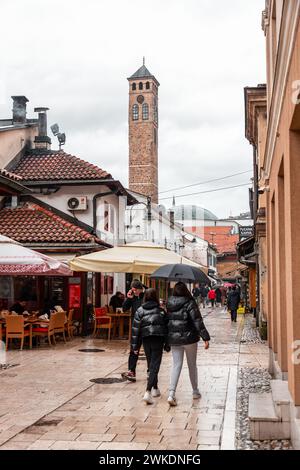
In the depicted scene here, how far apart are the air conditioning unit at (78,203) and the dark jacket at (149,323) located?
13.4m

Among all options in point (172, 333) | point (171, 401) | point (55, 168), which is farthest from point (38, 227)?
point (171, 401)

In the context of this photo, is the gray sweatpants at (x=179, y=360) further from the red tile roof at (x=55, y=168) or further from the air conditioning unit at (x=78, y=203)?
the air conditioning unit at (x=78, y=203)

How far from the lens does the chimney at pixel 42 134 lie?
1041 inches

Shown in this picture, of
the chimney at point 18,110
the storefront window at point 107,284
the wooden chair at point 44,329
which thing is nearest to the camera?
the wooden chair at point 44,329

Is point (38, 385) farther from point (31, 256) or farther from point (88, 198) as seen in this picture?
point (88, 198)

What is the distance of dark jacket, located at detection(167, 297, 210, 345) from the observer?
9.08 meters

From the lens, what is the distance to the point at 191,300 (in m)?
9.32

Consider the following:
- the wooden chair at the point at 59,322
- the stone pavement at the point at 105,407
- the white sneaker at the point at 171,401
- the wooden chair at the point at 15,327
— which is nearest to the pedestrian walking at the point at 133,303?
the stone pavement at the point at 105,407

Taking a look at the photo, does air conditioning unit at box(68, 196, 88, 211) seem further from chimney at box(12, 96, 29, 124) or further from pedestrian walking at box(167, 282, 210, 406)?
pedestrian walking at box(167, 282, 210, 406)

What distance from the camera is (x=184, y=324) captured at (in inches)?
360

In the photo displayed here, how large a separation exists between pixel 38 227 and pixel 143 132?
71.3 metres

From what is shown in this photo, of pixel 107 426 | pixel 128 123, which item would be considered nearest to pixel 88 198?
pixel 107 426

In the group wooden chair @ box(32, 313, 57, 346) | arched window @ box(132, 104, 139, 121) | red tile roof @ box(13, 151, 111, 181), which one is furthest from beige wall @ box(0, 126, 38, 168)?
arched window @ box(132, 104, 139, 121)

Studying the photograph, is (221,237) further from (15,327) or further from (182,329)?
(182,329)
